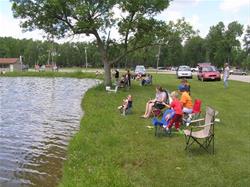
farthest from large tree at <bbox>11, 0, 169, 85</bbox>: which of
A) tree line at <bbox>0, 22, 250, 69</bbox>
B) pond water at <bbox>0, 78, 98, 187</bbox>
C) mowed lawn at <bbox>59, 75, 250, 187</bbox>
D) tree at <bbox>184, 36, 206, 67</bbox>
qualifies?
tree at <bbox>184, 36, 206, 67</bbox>

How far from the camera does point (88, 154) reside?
430 inches

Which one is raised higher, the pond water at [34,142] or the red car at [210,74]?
the red car at [210,74]

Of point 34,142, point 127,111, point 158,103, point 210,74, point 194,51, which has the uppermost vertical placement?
point 194,51

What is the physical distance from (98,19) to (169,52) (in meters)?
112

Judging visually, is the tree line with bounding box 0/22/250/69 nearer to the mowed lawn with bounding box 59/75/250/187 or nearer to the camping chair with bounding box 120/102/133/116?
the camping chair with bounding box 120/102/133/116

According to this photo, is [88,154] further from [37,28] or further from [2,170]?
[37,28]

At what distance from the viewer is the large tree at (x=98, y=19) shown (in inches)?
1284

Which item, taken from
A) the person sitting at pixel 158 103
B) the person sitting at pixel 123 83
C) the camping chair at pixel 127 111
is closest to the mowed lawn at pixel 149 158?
the person sitting at pixel 158 103

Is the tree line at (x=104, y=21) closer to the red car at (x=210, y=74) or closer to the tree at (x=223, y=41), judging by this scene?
the red car at (x=210, y=74)

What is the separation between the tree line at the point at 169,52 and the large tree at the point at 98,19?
6047 centimetres

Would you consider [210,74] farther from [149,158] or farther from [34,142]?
[149,158]

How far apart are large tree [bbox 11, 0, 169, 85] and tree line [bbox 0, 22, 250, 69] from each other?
60.5m

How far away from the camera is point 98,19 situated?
111ft

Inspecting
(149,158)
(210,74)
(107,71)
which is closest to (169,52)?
(210,74)
